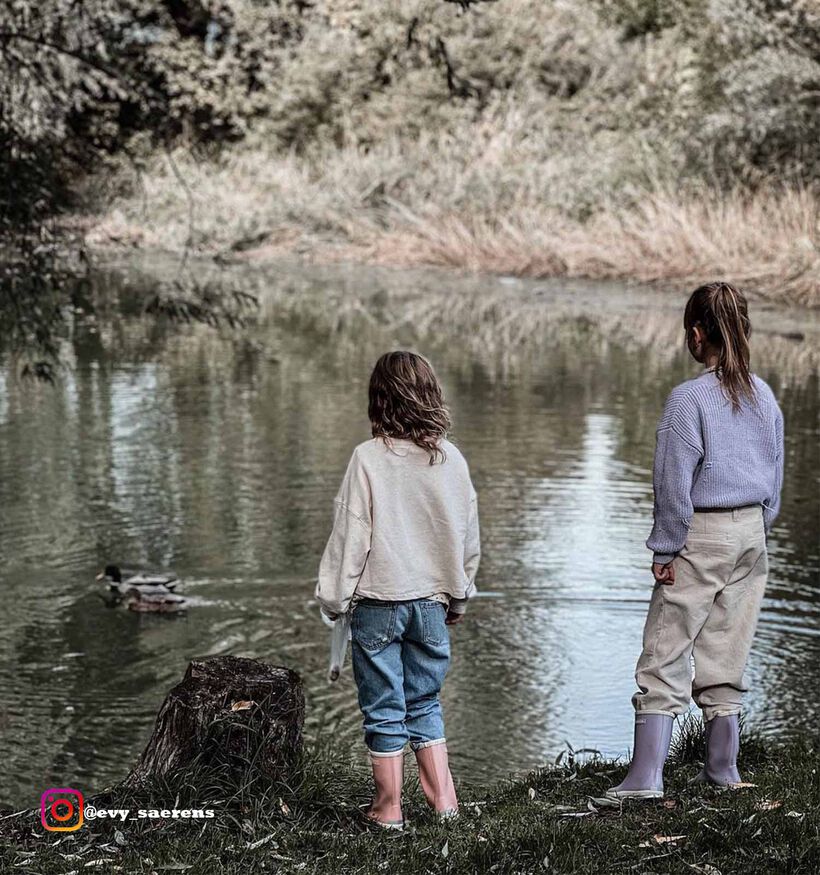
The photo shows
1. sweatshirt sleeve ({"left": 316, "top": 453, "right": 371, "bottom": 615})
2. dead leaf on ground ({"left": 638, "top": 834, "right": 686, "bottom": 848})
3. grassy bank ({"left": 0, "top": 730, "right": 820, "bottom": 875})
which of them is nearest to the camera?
grassy bank ({"left": 0, "top": 730, "right": 820, "bottom": 875})

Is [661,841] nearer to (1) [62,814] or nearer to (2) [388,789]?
(2) [388,789]

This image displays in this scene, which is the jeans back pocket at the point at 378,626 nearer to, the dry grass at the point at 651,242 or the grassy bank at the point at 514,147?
the grassy bank at the point at 514,147

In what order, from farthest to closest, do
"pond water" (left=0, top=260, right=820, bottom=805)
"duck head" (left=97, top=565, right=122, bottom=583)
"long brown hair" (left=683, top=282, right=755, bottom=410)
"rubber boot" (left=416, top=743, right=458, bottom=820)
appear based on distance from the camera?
1. "duck head" (left=97, top=565, right=122, bottom=583)
2. "pond water" (left=0, top=260, right=820, bottom=805)
3. "long brown hair" (left=683, top=282, right=755, bottom=410)
4. "rubber boot" (left=416, top=743, right=458, bottom=820)

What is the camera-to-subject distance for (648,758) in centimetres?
462

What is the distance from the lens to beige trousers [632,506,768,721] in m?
4.55

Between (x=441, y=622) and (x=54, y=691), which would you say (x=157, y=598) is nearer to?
(x=54, y=691)

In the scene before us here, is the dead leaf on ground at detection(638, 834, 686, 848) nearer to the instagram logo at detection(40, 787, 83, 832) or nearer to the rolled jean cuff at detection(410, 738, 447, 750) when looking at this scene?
the rolled jean cuff at detection(410, 738, 447, 750)

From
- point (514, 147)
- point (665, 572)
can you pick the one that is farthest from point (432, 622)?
point (514, 147)

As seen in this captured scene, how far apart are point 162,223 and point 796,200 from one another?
12.8 metres

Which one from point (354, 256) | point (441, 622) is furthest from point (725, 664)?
point (354, 256)

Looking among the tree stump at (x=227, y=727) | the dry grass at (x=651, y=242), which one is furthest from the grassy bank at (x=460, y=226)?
the tree stump at (x=227, y=727)

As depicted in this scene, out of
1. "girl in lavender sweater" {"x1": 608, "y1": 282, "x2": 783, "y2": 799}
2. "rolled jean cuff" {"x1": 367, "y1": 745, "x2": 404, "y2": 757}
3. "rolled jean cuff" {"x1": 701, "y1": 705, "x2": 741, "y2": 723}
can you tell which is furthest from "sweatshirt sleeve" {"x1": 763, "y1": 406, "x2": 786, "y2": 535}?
"rolled jean cuff" {"x1": 367, "y1": 745, "x2": 404, "y2": 757}

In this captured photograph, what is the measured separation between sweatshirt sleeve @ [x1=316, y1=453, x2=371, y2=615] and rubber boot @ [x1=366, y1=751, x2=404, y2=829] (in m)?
0.45

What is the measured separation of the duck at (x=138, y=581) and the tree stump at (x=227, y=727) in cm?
338
